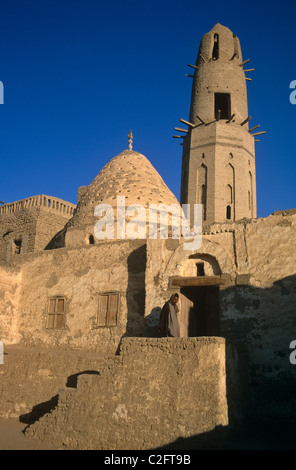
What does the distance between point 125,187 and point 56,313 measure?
15.8ft

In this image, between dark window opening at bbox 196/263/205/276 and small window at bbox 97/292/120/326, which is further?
small window at bbox 97/292/120/326

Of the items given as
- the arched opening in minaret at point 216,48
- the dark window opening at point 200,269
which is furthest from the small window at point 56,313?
the arched opening in minaret at point 216,48

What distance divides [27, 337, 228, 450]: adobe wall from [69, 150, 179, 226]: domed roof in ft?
23.2

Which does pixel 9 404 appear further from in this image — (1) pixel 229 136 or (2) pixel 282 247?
(1) pixel 229 136

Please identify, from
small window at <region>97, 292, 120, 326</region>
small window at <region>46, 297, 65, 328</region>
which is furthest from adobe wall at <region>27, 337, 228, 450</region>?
small window at <region>46, 297, 65, 328</region>

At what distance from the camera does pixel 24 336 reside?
1350 centimetres

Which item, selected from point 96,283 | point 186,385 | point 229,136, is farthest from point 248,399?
point 229,136

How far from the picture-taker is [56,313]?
13.0 metres

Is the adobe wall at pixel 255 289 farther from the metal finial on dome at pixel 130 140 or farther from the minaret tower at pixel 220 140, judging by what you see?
the minaret tower at pixel 220 140

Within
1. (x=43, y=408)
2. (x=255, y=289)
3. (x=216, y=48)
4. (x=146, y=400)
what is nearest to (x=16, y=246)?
(x=43, y=408)

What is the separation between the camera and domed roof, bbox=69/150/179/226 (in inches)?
596

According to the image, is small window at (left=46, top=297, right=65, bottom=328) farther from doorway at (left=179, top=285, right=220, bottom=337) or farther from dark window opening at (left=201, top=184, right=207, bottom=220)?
dark window opening at (left=201, top=184, right=207, bottom=220)

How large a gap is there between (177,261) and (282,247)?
245cm

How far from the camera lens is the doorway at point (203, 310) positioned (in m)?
12.1
